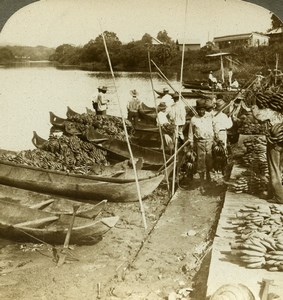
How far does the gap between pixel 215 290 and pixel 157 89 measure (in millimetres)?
1875

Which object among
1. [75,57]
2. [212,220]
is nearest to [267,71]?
[212,220]

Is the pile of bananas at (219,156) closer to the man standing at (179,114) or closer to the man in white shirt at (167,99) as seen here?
the man standing at (179,114)

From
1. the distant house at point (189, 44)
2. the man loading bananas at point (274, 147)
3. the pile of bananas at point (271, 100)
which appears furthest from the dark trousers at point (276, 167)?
the distant house at point (189, 44)

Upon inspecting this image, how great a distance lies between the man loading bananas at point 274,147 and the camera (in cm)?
329

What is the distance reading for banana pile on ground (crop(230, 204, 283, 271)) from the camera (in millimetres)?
2887

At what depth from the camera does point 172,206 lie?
11.8ft

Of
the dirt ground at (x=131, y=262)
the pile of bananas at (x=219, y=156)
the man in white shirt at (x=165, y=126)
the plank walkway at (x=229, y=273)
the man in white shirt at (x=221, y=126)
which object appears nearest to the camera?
the plank walkway at (x=229, y=273)

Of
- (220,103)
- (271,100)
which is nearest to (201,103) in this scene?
(271,100)

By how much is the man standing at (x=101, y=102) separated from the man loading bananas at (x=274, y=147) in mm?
1317

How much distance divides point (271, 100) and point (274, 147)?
38 centimetres

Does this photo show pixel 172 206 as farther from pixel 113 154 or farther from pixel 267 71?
pixel 267 71

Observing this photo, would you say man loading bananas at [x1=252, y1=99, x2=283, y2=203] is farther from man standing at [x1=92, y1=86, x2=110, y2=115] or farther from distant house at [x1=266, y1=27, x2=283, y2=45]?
man standing at [x1=92, y1=86, x2=110, y2=115]

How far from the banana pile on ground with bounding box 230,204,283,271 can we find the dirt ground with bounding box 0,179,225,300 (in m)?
0.25

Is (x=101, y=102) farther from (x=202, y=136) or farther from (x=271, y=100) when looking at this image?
(x=271, y=100)
